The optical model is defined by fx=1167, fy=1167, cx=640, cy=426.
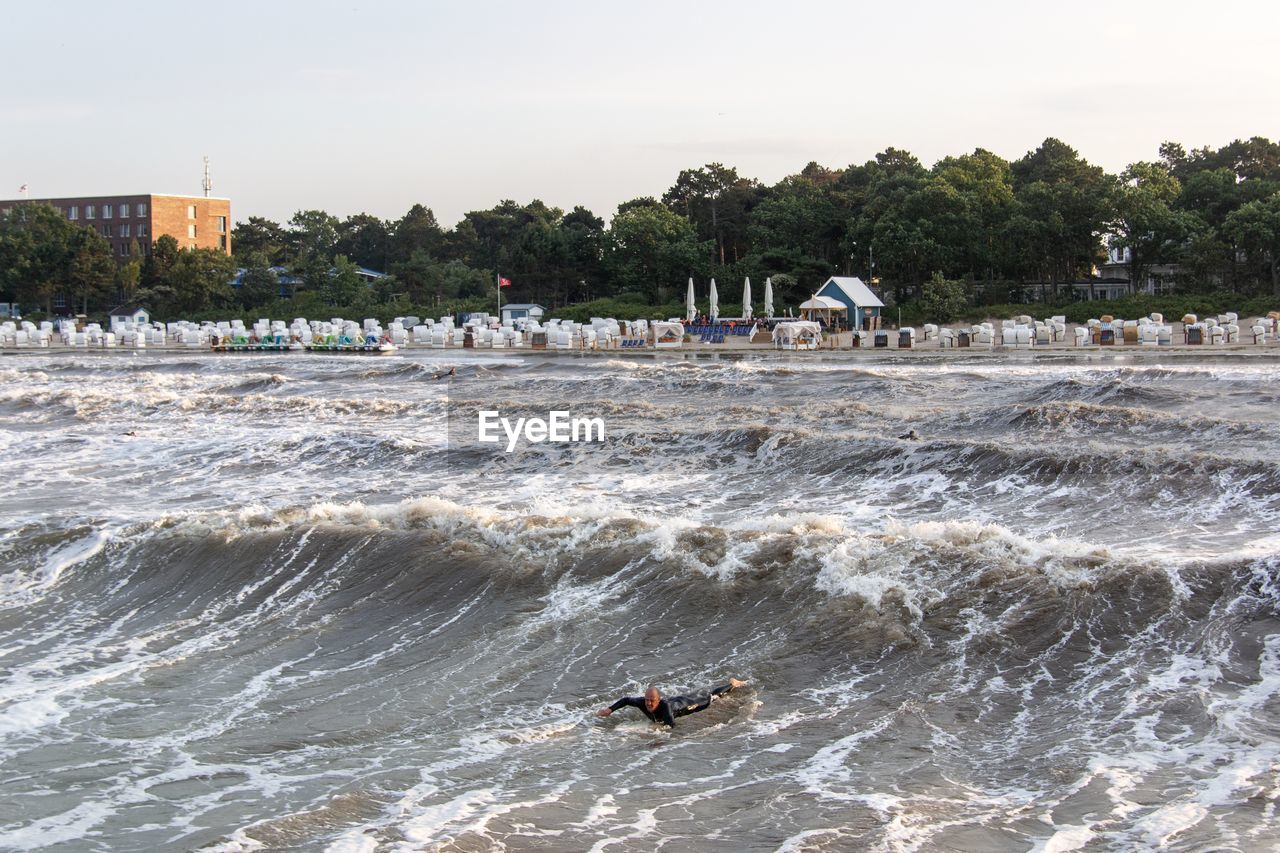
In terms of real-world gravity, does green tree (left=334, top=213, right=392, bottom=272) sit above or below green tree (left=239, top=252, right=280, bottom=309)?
above

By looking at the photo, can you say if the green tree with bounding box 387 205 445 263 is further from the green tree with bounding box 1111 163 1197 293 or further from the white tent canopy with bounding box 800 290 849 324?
the green tree with bounding box 1111 163 1197 293

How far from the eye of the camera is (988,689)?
7.14m

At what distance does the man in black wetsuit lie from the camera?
22.2ft

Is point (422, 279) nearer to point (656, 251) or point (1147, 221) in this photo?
point (656, 251)

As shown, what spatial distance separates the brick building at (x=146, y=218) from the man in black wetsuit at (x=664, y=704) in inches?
2952

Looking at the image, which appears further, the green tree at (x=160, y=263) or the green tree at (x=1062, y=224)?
the green tree at (x=160, y=263)

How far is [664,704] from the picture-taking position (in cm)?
681

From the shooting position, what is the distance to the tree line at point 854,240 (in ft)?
129

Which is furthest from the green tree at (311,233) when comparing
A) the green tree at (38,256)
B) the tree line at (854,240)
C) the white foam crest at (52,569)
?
the white foam crest at (52,569)

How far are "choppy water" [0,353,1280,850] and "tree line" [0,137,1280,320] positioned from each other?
24.9 meters

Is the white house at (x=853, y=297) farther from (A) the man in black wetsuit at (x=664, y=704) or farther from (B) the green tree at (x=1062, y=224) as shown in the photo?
(A) the man in black wetsuit at (x=664, y=704)

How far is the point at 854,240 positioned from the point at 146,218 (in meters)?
50.9

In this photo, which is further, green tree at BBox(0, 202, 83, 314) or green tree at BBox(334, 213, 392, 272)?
green tree at BBox(334, 213, 392, 272)

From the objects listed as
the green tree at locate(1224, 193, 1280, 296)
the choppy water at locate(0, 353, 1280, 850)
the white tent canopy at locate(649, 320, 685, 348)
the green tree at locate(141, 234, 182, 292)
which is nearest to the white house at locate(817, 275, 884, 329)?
the white tent canopy at locate(649, 320, 685, 348)
